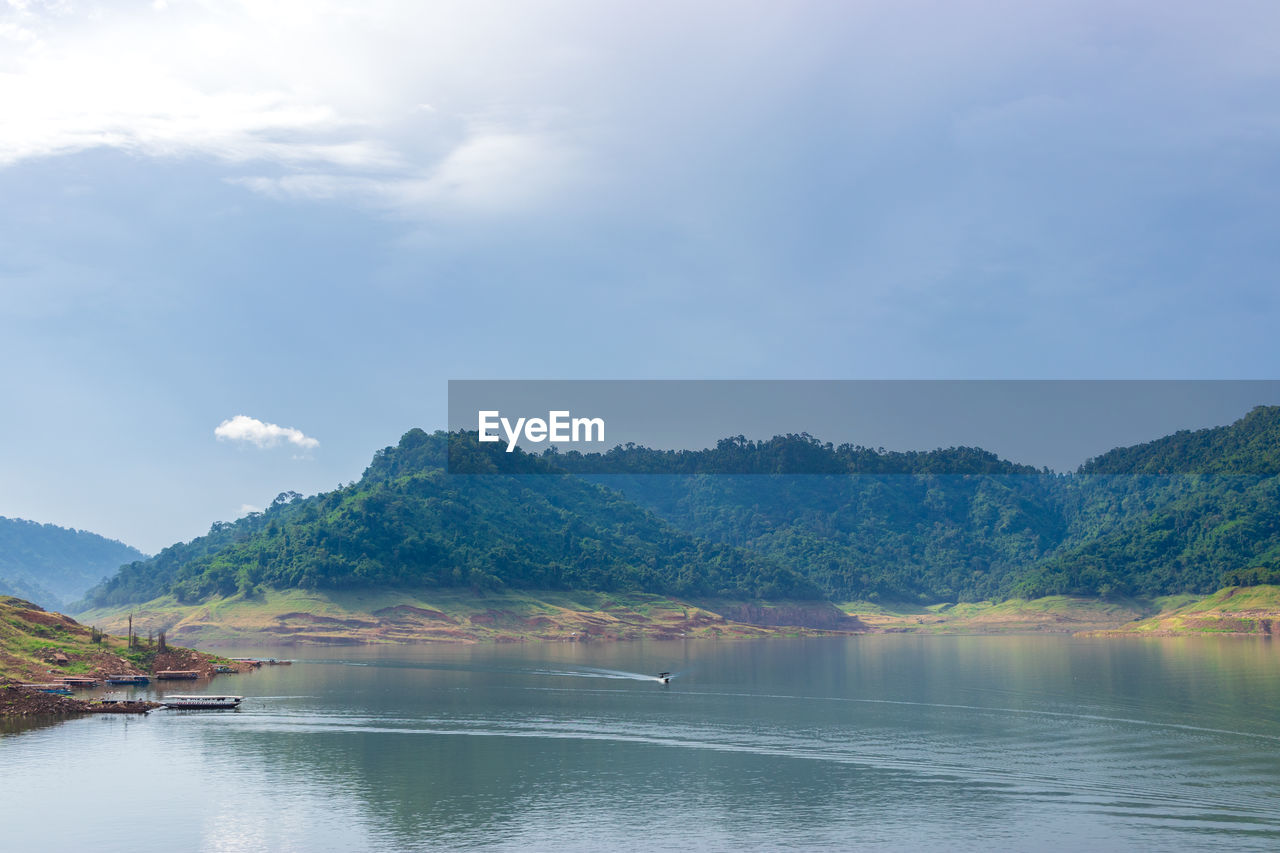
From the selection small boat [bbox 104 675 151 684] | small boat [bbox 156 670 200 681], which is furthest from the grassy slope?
small boat [bbox 156 670 200 681]

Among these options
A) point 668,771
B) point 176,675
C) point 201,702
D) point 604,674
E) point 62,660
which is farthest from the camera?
point 604,674

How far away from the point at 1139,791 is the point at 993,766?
40.1 feet

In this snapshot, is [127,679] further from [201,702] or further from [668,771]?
[668,771]

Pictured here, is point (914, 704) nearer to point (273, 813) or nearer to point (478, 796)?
point (478, 796)

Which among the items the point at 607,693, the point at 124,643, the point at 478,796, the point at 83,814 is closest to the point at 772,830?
the point at 478,796

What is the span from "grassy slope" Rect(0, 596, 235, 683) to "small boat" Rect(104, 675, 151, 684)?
1761mm

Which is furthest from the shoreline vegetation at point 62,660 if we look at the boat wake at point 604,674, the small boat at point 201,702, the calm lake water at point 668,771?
the boat wake at point 604,674

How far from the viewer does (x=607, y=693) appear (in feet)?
452

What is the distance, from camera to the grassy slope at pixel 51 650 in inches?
5138

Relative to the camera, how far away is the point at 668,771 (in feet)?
273

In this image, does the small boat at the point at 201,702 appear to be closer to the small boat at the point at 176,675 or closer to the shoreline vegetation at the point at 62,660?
the shoreline vegetation at the point at 62,660

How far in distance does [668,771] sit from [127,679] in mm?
94137

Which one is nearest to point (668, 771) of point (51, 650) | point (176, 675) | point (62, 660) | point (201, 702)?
point (201, 702)

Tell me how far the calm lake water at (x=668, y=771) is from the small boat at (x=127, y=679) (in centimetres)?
2264
